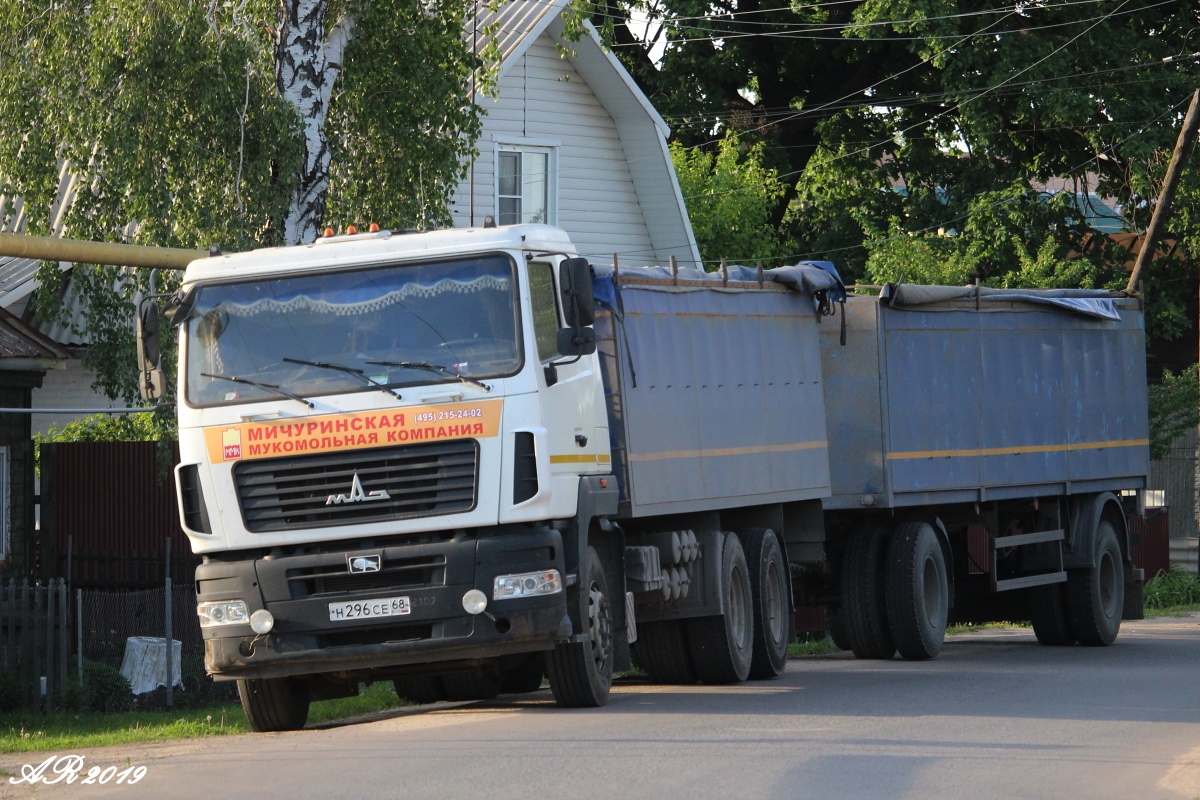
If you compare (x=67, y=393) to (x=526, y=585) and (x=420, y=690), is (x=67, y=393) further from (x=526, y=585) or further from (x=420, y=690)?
(x=526, y=585)

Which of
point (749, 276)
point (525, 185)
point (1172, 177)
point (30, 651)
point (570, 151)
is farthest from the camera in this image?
point (570, 151)

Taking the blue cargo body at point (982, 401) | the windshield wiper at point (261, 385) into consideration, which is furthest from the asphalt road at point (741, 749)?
the blue cargo body at point (982, 401)

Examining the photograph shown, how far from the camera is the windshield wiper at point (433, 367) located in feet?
34.8

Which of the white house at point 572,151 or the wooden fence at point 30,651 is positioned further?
the white house at point 572,151

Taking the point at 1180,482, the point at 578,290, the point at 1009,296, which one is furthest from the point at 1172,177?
the point at 578,290

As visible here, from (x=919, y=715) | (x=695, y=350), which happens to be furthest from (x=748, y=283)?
(x=919, y=715)

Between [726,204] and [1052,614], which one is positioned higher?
[726,204]

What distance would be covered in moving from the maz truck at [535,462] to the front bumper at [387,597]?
2cm

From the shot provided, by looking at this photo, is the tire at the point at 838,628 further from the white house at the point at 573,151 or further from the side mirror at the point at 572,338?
the white house at the point at 573,151

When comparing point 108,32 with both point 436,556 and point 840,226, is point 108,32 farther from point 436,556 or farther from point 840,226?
point 840,226

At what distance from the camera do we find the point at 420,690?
13.5m

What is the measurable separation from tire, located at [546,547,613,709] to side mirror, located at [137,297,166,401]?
2827 millimetres

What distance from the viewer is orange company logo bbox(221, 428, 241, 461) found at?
10781 millimetres

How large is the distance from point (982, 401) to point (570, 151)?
10901 mm
